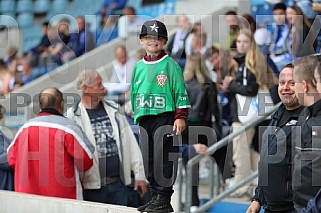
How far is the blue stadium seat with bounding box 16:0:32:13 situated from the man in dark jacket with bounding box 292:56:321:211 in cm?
1338

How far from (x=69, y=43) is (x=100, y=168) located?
6306 mm

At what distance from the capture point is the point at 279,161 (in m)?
5.31

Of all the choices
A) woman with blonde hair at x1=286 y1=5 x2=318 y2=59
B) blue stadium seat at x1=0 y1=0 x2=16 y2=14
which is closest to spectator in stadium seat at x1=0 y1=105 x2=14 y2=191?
woman with blonde hair at x1=286 y1=5 x2=318 y2=59

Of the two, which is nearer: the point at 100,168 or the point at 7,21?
the point at 100,168

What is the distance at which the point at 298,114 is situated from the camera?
5375mm

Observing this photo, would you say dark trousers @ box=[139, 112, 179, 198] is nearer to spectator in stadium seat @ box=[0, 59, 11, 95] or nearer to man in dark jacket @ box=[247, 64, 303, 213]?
man in dark jacket @ box=[247, 64, 303, 213]

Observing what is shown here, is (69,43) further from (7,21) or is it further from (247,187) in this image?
(247,187)

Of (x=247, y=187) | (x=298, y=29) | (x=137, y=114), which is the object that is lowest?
(x=247, y=187)

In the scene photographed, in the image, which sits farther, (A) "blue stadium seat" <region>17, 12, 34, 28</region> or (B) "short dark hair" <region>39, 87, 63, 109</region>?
(A) "blue stadium seat" <region>17, 12, 34, 28</region>

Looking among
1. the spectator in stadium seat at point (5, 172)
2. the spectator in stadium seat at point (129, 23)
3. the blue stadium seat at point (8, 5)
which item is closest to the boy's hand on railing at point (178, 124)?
the spectator in stadium seat at point (5, 172)

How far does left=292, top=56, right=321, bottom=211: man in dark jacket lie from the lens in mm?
4797

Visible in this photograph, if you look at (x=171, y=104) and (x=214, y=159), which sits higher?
(x=171, y=104)

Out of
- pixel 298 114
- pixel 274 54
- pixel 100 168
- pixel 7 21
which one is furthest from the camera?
pixel 7 21

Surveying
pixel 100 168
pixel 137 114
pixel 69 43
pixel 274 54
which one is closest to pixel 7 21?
pixel 69 43
